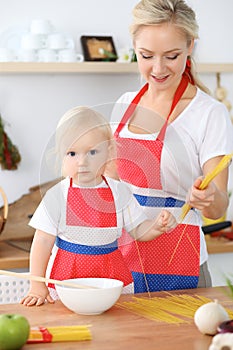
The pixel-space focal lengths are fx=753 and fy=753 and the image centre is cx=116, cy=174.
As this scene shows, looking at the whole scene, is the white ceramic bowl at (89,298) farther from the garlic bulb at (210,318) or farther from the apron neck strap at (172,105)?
the apron neck strap at (172,105)

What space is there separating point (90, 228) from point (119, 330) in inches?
14.2

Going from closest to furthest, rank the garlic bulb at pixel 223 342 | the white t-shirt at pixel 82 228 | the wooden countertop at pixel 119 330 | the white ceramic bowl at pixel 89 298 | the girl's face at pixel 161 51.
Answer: the garlic bulb at pixel 223 342
the wooden countertop at pixel 119 330
the white ceramic bowl at pixel 89 298
the white t-shirt at pixel 82 228
the girl's face at pixel 161 51

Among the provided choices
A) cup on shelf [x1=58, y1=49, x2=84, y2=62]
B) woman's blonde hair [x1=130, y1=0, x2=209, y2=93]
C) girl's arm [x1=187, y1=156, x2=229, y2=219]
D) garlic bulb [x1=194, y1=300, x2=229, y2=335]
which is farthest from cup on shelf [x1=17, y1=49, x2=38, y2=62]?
garlic bulb [x1=194, y1=300, x2=229, y2=335]

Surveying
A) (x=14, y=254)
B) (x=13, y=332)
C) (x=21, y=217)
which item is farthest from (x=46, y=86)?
(x=13, y=332)

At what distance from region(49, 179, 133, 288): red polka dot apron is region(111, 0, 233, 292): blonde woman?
0.10m

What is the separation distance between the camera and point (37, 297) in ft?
6.05

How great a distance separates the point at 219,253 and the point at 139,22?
5.55ft

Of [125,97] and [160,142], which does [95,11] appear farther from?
[160,142]

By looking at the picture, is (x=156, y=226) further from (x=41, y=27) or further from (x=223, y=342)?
(x=41, y=27)

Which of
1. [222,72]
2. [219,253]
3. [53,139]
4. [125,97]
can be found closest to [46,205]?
[53,139]

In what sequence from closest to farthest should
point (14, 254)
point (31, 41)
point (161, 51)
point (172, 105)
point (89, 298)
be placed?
point (89, 298) → point (161, 51) → point (172, 105) → point (14, 254) → point (31, 41)

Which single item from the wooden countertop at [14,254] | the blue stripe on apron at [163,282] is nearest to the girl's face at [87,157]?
the blue stripe on apron at [163,282]

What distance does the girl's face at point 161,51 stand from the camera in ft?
6.53

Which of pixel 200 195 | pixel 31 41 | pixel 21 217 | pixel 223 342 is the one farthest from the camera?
pixel 21 217
